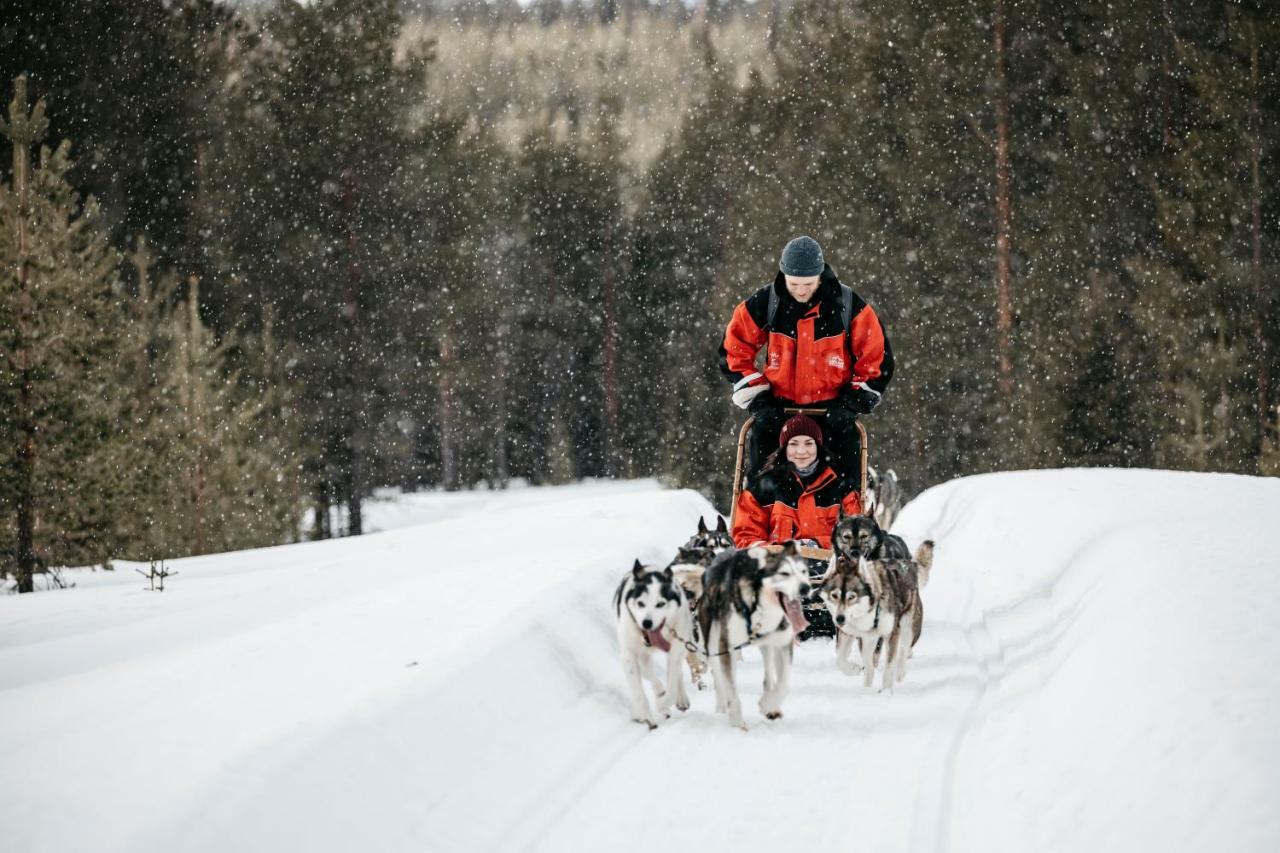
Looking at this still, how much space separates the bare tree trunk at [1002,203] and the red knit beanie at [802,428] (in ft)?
55.2

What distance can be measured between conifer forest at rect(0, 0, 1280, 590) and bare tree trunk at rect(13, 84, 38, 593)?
0.13 ft

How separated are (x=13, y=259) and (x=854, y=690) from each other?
11.1 meters

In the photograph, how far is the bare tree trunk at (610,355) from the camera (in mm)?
42312

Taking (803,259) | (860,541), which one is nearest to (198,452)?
(803,259)

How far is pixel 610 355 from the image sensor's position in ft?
140

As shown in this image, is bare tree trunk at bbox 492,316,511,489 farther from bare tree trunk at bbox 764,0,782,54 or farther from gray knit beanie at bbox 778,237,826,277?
gray knit beanie at bbox 778,237,826,277

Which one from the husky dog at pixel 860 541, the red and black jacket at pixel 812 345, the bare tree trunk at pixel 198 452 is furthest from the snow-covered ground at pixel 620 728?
the bare tree trunk at pixel 198 452

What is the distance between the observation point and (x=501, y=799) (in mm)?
4371

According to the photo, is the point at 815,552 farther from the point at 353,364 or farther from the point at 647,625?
the point at 353,364

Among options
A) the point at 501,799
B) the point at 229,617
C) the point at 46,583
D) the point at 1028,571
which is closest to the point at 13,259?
the point at 46,583

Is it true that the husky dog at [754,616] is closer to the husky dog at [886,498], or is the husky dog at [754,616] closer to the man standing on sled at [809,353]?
the man standing on sled at [809,353]

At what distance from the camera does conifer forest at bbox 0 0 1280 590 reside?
1380cm

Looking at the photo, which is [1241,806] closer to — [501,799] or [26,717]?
[501,799]

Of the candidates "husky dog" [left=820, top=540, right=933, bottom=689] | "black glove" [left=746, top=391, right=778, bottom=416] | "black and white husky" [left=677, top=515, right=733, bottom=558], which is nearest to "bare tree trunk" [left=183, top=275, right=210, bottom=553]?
"black and white husky" [left=677, top=515, right=733, bottom=558]
